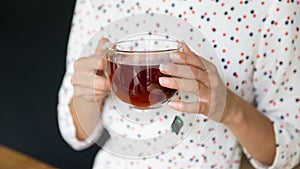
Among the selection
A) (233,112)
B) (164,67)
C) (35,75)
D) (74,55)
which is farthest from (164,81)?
(35,75)

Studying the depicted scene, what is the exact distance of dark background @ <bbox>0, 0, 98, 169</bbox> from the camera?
183 cm

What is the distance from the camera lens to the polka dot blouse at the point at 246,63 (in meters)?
0.86

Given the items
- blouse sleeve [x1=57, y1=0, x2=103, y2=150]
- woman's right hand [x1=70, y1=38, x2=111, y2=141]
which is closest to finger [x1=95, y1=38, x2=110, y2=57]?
woman's right hand [x1=70, y1=38, x2=111, y2=141]

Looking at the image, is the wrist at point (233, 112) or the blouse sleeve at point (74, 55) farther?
the blouse sleeve at point (74, 55)

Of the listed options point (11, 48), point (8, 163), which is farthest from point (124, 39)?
point (8, 163)

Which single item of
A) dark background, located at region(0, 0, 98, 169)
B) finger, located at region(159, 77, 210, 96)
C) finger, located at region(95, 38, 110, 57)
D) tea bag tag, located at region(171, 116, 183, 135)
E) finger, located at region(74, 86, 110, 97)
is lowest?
dark background, located at region(0, 0, 98, 169)

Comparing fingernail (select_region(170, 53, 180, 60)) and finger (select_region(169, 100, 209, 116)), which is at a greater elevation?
fingernail (select_region(170, 53, 180, 60))

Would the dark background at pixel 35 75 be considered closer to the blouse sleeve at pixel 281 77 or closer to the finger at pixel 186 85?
the blouse sleeve at pixel 281 77

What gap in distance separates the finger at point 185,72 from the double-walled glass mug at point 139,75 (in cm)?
1

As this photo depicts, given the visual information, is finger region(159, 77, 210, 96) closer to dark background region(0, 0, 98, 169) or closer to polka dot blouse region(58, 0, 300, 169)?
polka dot blouse region(58, 0, 300, 169)

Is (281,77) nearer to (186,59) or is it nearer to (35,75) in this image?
(186,59)

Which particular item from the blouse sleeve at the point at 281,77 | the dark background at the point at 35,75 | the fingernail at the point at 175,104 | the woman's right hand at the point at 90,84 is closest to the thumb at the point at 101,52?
the woman's right hand at the point at 90,84

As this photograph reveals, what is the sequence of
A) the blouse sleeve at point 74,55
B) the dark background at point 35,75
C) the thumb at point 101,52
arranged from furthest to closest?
the dark background at point 35,75 < the blouse sleeve at point 74,55 < the thumb at point 101,52

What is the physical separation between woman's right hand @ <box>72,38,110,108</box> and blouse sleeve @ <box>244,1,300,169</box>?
0.32 metres
